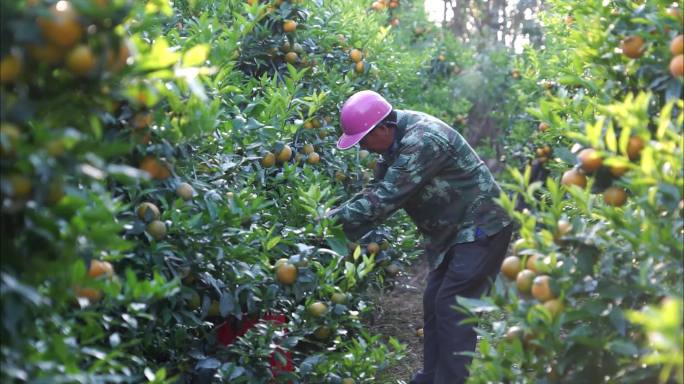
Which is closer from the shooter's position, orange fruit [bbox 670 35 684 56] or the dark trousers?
orange fruit [bbox 670 35 684 56]

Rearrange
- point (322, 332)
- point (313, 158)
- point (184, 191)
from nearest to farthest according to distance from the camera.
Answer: point (184, 191)
point (322, 332)
point (313, 158)

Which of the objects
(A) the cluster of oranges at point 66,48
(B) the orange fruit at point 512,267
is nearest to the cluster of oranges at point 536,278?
(B) the orange fruit at point 512,267

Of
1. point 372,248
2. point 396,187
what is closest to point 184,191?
point 396,187

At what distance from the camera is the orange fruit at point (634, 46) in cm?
274

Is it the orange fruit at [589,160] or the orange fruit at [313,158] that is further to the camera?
the orange fruit at [313,158]

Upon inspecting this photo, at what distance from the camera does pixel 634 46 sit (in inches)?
108

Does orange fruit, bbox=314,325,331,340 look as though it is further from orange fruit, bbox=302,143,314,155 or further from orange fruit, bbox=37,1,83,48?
orange fruit, bbox=37,1,83,48

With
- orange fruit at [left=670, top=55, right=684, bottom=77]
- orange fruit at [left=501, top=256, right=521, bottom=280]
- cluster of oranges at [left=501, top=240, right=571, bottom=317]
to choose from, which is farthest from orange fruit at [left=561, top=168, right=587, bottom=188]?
orange fruit at [left=670, top=55, right=684, bottom=77]

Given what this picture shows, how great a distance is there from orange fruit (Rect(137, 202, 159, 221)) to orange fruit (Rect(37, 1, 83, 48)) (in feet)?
3.83

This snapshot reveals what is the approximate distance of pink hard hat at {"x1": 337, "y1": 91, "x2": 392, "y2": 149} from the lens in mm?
4066

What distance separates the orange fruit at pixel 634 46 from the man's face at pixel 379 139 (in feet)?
5.04

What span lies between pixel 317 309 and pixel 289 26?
7.20 feet

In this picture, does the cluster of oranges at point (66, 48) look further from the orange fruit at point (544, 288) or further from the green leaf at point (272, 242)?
the green leaf at point (272, 242)

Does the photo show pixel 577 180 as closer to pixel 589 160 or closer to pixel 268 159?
pixel 589 160
